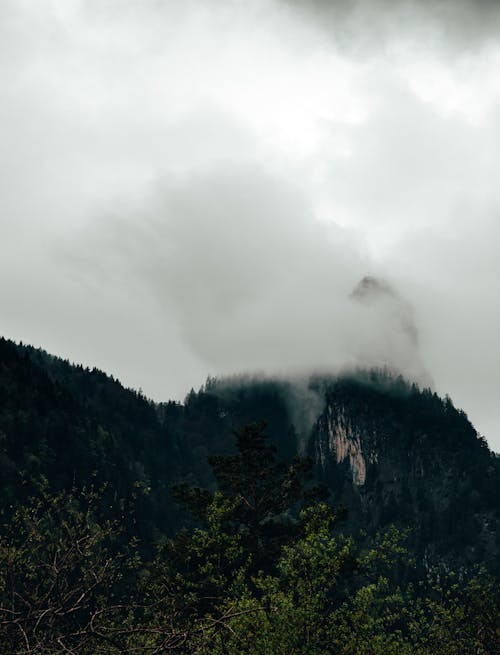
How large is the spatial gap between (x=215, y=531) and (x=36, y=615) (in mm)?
25185

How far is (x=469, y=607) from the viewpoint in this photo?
93.1 feet

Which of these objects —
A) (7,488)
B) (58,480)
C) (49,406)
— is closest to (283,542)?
(7,488)

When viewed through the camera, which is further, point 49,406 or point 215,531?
point 49,406

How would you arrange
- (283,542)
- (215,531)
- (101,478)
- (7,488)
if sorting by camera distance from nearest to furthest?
(215,531)
(283,542)
(7,488)
(101,478)

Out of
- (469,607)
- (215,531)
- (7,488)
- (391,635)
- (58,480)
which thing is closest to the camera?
(391,635)

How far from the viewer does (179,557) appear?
3859cm

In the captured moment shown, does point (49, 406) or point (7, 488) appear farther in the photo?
point (49, 406)

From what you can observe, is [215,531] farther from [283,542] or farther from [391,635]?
[391,635]

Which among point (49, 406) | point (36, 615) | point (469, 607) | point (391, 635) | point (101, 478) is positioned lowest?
point (36, 615)

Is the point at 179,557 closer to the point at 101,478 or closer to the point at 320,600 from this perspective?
the point at 320,600

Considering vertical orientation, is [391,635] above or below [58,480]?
below

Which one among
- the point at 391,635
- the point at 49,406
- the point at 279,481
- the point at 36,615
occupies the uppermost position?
the point at 49,406

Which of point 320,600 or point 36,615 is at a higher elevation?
point 320,600

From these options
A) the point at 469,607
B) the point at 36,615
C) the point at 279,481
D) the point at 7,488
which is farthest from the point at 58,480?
the point at 36,615
